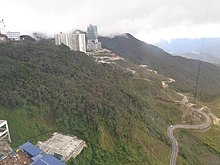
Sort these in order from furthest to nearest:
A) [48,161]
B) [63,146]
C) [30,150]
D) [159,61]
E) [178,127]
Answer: [159,61] < [178,127] < [63,146] < [30,150] < [48,161]

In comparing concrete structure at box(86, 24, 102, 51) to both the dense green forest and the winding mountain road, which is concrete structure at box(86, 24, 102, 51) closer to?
the dense green forest

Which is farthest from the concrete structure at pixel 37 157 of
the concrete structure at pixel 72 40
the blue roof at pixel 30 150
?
the concrete structure at pixel 72 40

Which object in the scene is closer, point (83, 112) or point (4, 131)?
point (4, 131)

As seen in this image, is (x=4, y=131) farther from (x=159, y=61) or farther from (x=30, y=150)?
(x=159, y=61)

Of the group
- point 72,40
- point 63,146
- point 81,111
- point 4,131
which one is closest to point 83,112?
point 81,111

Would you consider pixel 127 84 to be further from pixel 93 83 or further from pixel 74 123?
pixel 74 123

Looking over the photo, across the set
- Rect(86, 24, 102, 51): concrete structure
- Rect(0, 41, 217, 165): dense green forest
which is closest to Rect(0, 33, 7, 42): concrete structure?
Rect(0, 41, 217, 165): dense green forest

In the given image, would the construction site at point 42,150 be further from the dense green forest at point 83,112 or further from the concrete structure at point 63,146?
the dense green forest at point 83,112
